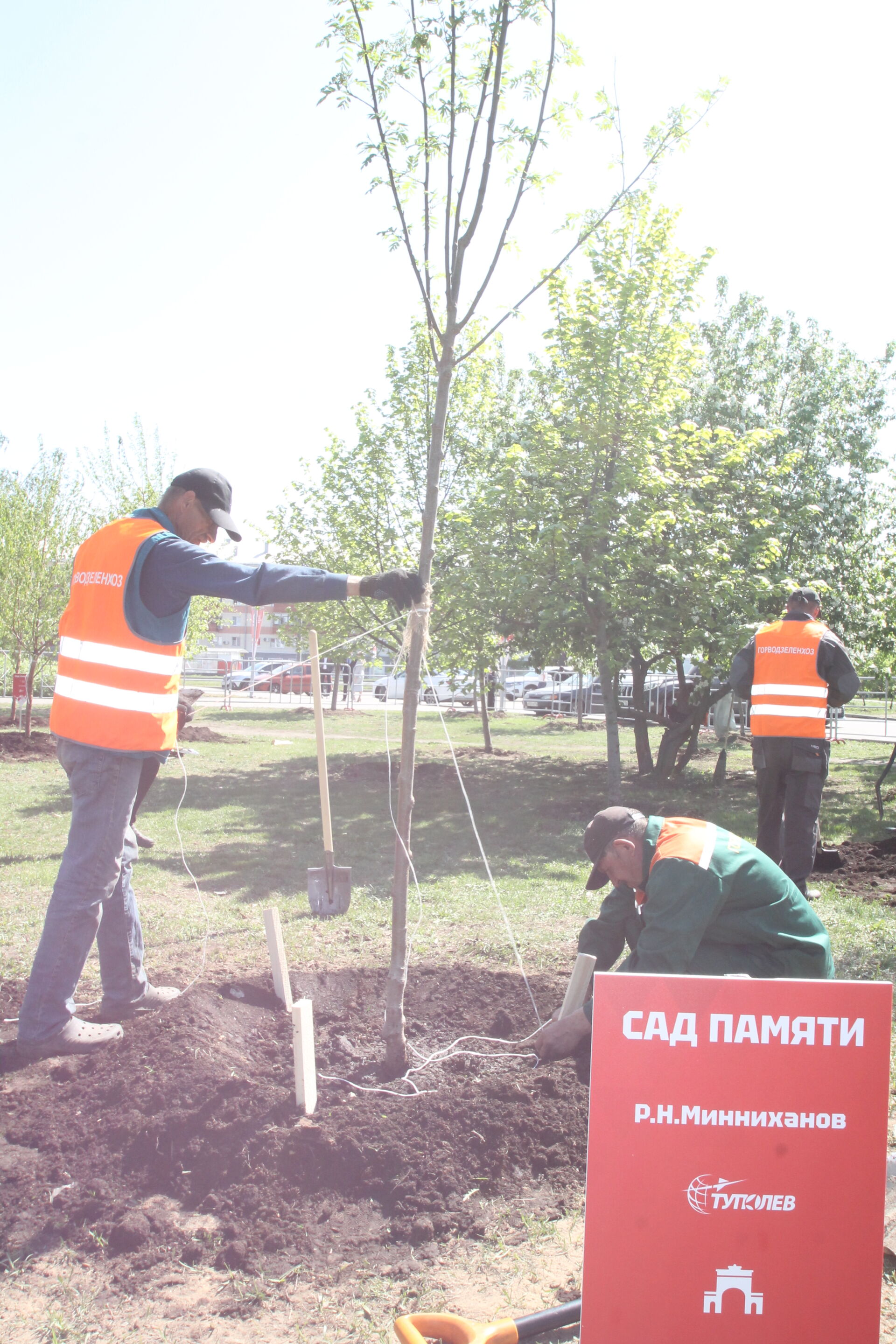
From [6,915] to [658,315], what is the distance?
911 centimetres

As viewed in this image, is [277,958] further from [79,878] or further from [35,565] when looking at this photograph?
[35,565]

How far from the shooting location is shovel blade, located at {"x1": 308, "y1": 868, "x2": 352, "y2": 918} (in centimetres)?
470

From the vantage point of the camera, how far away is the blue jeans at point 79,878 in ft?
11.8

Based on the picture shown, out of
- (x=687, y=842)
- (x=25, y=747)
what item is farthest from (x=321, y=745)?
(x=25, y=747)

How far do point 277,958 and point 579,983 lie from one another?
130cm

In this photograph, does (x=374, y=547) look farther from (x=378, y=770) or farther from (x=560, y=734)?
(x=560, y=734)

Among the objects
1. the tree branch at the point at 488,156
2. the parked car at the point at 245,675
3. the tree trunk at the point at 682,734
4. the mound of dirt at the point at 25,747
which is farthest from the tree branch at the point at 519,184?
the parked car at the point at 245,675

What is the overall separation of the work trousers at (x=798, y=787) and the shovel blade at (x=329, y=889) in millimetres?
3131

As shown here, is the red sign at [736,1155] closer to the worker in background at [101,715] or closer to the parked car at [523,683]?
the worker in background at [101,715]

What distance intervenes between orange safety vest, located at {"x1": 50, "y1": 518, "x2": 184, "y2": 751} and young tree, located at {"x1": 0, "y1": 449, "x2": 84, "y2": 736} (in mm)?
12548

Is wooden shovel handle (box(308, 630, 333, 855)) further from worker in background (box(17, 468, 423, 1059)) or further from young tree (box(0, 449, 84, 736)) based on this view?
young tree (box(0, 449, 84, 736))

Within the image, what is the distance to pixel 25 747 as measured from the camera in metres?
14.8

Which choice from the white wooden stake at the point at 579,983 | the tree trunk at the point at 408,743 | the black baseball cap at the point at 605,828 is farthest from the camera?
the white wooden stake at the point at 579,983

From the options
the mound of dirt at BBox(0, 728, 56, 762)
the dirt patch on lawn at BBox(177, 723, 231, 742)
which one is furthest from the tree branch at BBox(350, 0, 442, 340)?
A: the dirt patch on lawn at BBox(177, 723, 231, 742)
